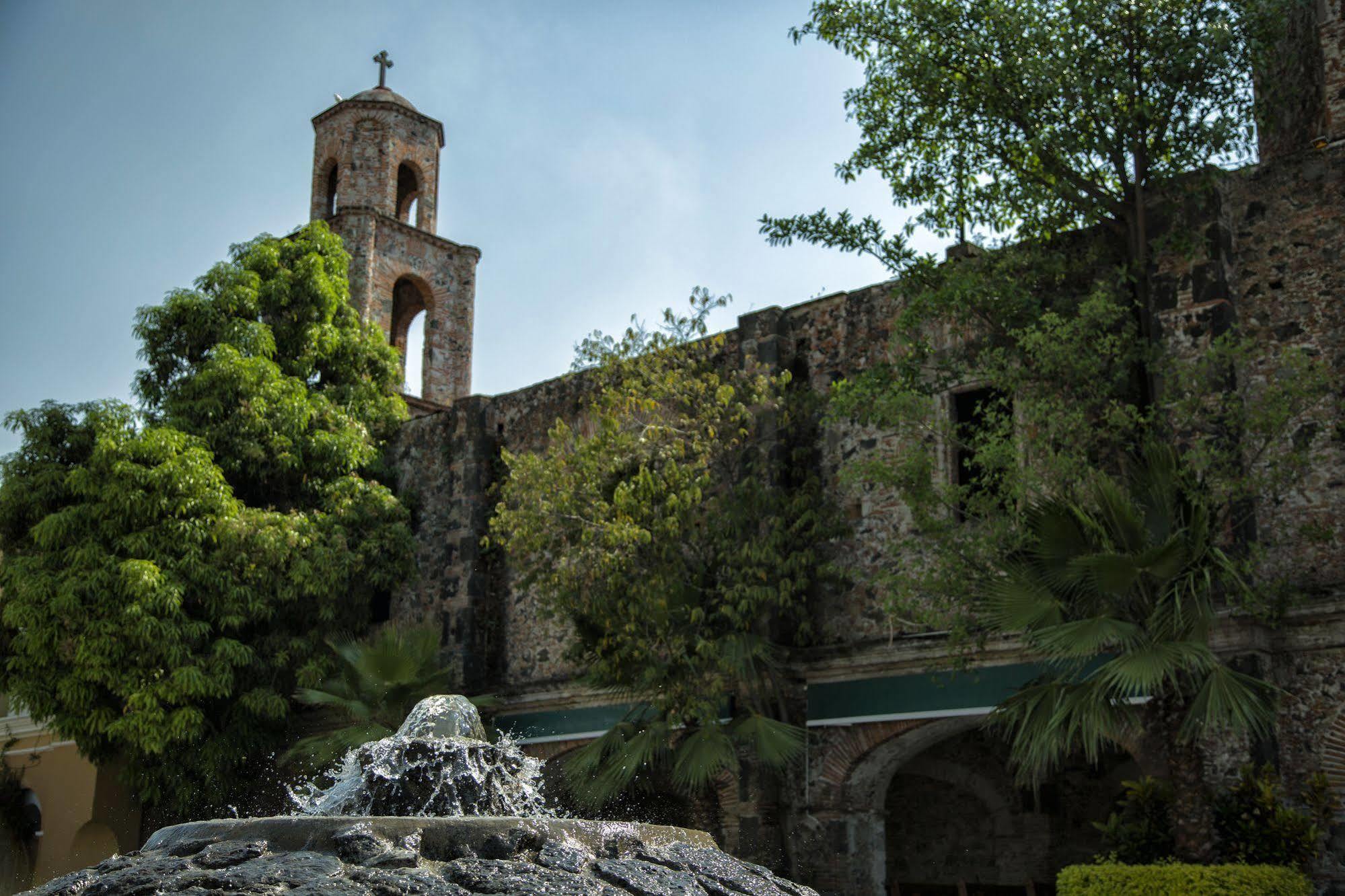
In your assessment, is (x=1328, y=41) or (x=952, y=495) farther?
(x=1328, y=41)

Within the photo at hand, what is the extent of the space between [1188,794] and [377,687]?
28.3 ft

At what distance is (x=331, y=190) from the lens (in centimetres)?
2483

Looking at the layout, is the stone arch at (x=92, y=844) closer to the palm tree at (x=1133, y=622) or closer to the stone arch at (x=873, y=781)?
the stone arch at (x=873, y=781)

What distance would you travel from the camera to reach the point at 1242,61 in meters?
12.2

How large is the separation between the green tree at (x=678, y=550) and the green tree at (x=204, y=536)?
362cm

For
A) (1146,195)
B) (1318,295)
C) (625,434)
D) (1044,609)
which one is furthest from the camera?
(625,434)

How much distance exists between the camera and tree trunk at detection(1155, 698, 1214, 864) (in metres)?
9.68

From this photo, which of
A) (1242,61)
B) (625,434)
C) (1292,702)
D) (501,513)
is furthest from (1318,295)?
(501,513)

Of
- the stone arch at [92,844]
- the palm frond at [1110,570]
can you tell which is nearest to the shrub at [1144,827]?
the palm frond at [1110,570]

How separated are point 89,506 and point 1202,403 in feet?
37.1

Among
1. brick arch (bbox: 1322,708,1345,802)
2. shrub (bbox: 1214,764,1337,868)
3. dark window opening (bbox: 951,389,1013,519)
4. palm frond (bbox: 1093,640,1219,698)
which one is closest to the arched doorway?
dark window opening (bbox: 951,389,1013,519)

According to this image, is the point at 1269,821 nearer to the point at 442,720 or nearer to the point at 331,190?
the point at 442,720

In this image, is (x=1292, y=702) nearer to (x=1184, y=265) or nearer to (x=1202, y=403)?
(x=1202, y=403)

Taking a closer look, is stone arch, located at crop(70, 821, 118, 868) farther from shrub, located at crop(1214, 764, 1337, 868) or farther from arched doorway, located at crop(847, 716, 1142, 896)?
shrub, located at crop(1214, 764, 1337, 868)
